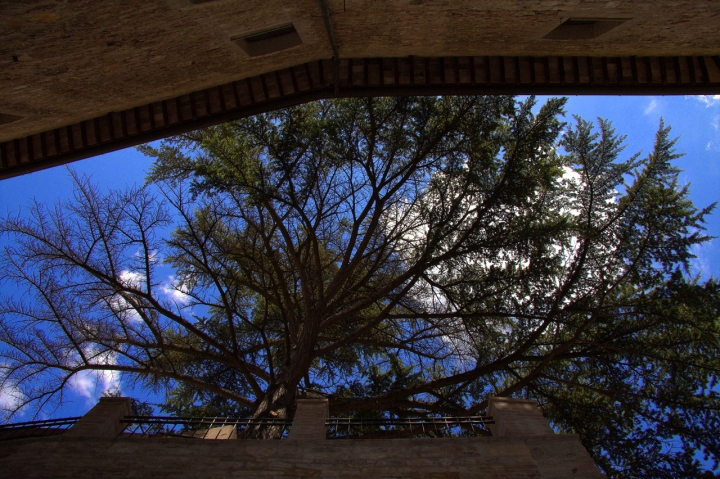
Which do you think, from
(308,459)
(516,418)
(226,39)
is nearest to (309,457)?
A: (308,459)

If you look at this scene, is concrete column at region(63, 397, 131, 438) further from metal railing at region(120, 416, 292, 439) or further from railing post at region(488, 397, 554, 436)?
railing post at region(488, 397, 554, 436)

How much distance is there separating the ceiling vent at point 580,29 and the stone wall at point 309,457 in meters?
4.71

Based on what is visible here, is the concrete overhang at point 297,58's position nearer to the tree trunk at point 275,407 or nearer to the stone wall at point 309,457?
the stone wall at point 309,457

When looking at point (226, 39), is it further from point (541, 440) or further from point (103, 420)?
point (541, 440)

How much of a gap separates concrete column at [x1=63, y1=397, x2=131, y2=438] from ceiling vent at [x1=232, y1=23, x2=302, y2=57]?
487cm

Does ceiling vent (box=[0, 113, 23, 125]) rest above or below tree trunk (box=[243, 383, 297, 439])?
above

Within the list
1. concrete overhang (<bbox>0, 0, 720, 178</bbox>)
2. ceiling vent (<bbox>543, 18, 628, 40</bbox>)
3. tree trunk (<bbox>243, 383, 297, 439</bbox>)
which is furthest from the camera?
tree trunk (<bbox>243, 383, 297, 439</bbox>)

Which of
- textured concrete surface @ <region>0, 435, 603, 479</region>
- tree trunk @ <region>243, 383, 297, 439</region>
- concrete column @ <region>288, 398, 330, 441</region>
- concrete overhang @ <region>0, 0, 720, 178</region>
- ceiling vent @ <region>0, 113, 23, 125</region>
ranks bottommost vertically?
textured concrete surface @ <region>0, 435, 603, 479</region>

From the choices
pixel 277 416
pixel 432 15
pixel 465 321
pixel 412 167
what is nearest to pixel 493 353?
pixel 465 321

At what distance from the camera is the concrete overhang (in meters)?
5.11

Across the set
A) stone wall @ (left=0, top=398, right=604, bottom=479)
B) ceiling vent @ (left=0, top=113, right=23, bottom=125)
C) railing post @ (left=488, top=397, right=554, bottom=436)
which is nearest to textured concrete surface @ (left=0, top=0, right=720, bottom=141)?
ceiling vent @ (left=0, top=113, right=23, bottom=125)

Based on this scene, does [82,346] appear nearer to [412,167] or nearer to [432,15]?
[412,167]

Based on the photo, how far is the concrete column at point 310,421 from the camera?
566 cm

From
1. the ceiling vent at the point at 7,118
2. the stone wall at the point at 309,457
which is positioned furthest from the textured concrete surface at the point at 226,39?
the stone wall at the point at 309,457
